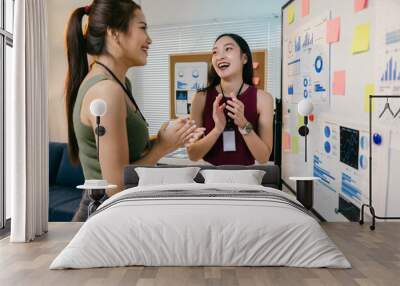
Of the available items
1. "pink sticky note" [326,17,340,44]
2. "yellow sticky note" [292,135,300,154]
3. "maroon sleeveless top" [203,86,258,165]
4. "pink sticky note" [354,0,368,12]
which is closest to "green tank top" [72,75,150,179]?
"maroon sleeveless top" [203,86,258,165]

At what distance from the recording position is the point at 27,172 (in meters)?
4.71

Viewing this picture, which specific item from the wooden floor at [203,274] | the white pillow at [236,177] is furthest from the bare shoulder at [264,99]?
the wooden floor at [203,274]

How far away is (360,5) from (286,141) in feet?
5.84

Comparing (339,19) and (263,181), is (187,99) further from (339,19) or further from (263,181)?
(339,19)

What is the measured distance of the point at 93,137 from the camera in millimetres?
5746

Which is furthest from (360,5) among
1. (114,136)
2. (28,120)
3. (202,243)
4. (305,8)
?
(28,120)

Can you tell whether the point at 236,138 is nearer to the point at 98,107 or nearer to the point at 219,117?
the point at 219,117

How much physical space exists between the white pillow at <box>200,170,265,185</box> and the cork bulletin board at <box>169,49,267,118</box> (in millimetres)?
881

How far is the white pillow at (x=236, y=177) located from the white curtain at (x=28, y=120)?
161 cm

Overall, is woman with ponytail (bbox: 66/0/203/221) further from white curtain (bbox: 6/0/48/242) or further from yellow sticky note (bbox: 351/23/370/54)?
yellow sticky note (bbox: 351/23/370/54)

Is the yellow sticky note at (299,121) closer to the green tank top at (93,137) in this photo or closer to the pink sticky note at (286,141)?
the pink sticky note at (286,141)

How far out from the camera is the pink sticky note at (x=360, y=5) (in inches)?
185

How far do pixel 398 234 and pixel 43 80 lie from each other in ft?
11.4

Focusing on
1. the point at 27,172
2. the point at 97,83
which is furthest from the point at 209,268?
the point at 97,83
